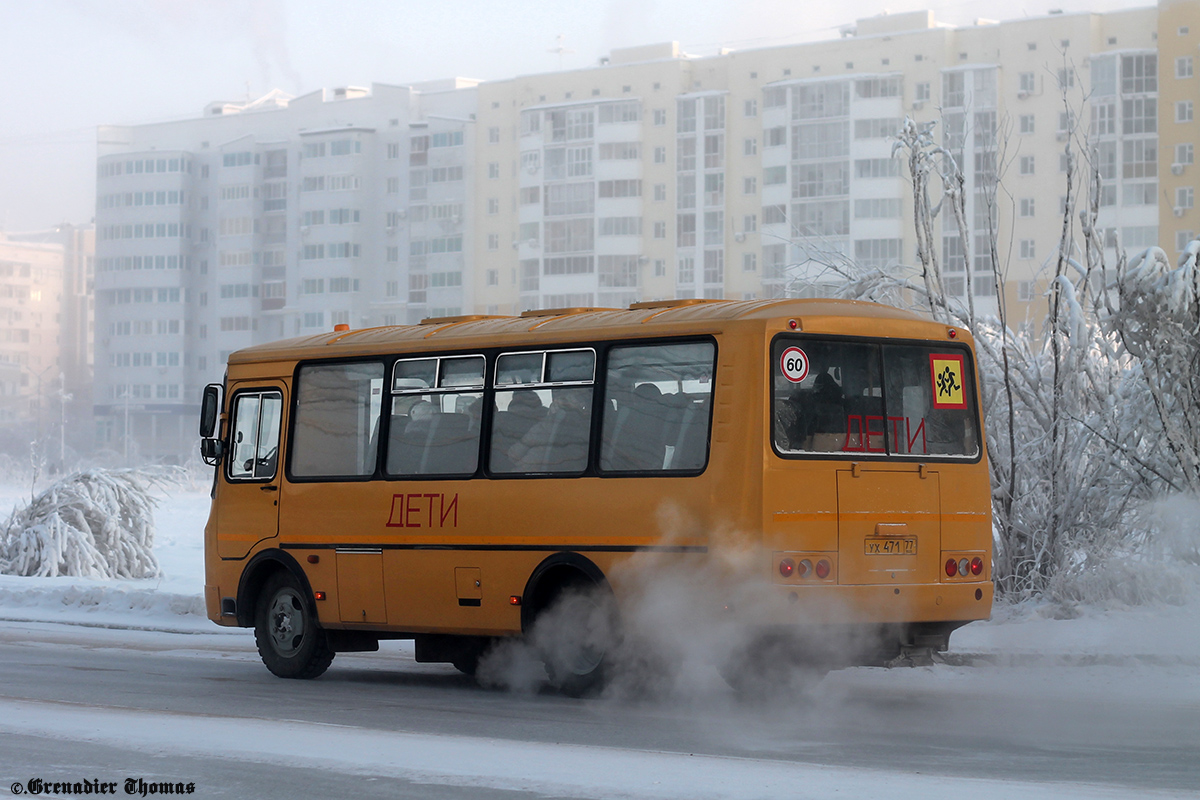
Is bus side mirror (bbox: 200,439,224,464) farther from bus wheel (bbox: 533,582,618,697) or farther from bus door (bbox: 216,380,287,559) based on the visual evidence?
bus wheel (bbox: 533,582,618,697)

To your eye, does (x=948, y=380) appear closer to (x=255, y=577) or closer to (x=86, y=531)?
(x=255, y=577)

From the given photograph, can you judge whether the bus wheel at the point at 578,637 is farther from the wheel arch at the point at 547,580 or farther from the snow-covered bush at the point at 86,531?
the snow-covered bush at the point at 86,531

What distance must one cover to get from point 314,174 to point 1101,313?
10663cm

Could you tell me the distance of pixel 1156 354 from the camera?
16750 mm

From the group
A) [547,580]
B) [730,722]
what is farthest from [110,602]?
[730,722]

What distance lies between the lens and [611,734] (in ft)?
33.5

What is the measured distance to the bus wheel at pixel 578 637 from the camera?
1191 cm

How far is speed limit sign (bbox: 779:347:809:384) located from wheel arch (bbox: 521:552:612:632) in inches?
80.8

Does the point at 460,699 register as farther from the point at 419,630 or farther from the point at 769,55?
the point at 769,55

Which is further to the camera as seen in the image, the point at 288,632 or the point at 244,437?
the point at 244,437

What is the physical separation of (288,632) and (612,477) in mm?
4072

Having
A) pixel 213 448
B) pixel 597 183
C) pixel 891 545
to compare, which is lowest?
pixel 891 545

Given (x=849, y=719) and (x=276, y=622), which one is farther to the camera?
(x=276, y=622)

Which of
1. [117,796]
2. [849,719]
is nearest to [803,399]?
[849,719]
